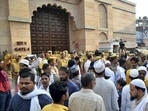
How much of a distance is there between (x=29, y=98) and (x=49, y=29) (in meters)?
14.1

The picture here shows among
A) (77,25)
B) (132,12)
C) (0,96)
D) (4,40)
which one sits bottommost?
(0,96)

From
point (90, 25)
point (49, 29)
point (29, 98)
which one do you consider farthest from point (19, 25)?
point (29, 98)

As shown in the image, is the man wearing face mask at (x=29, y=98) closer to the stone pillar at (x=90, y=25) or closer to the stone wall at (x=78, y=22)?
the stone wall at (x=78, y=22)

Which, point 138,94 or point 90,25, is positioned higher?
point 90,25

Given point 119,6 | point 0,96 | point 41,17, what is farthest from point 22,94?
point 119,6

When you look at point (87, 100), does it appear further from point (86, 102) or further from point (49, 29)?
point (49, 29)

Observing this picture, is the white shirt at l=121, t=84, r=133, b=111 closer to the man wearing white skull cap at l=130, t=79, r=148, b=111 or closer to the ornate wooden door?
the man wearing white skull cap at l=130, t=79, r=148, b=111

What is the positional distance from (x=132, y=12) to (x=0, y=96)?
82.6 feet

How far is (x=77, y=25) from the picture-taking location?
17969 mm

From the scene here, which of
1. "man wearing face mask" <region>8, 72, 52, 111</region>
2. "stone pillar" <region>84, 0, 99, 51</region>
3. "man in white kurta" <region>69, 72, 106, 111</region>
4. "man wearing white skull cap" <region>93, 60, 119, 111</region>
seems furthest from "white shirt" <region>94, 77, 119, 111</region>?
"stone pillar" <region>84, 0, 99, 51</region>

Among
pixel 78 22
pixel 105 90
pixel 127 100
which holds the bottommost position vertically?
pixel 127 100

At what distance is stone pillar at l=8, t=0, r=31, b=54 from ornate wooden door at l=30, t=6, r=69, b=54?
190cm

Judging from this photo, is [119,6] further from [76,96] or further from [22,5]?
[76,96]

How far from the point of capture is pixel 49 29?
16531mm
